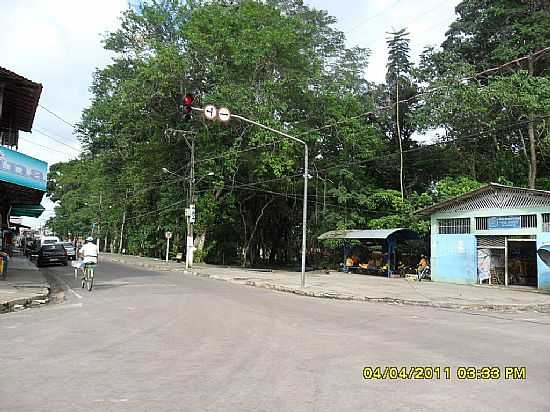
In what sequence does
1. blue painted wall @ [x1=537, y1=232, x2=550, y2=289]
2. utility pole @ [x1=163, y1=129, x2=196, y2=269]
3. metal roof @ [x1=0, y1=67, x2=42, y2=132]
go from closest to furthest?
metal roof @ [x1=0, y1=67, x2=42, y2=132]
blue painted wall @ [x1=537, y1=232, x2=550, y2=289]
utility pole @ [x1=163, y1=129, x2=196, y2=269]

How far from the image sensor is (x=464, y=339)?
9758 mm

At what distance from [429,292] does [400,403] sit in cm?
1743

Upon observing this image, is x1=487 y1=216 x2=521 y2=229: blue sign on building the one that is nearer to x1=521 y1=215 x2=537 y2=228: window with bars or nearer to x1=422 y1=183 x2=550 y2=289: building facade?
x1=422 y1=183 x2=550 y2=289: building facade

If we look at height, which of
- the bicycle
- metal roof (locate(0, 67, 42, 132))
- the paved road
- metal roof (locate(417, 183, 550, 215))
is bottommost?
the paved road

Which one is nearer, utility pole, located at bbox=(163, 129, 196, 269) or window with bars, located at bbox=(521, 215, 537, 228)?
window with bars, located at bbox=(521, 215, 537, 228)

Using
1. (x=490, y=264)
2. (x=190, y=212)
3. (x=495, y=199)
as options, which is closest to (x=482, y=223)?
(x=495, y=199)

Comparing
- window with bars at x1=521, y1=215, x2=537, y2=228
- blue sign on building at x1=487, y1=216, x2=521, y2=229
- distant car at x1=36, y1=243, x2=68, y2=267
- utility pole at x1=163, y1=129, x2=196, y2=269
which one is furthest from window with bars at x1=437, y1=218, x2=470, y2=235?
distant car at x1=36, y1=243, x2=68, y2=267

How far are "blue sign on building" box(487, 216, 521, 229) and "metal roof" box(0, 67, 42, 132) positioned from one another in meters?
21.6

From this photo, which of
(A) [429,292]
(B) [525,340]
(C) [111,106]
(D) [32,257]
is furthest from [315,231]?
(B) [525,340]

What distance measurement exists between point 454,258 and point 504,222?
3586 millimetres

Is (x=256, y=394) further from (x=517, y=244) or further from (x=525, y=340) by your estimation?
(x=517, y=244)

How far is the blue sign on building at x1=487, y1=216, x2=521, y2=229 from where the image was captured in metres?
25.3

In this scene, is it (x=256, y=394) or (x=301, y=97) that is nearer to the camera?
(x=256, y=394)

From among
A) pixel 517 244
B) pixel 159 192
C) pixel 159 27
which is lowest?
pixel 517 244
